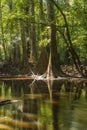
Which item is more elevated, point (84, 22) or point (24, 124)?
point (84, 22)

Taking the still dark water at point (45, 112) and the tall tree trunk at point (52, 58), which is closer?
the still dark water at point (45, 112)

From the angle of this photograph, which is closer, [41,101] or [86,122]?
[86,122]

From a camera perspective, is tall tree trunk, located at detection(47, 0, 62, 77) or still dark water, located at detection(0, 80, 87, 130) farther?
tall tree trunk, located at detection(47, 0, 62, 77)

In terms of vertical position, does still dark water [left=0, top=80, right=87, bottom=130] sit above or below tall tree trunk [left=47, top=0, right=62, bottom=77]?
below

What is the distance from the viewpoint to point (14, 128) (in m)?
7.39

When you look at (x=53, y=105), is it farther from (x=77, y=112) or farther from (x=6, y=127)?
(x=6, y=127)

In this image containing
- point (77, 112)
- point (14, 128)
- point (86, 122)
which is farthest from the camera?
point (77, 112)

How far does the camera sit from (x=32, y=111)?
30.9 ft

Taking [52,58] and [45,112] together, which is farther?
[52,58]

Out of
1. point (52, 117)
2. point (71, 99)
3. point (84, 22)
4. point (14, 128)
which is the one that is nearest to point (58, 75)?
point (84, 22)

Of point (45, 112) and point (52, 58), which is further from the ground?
point (52, 58)

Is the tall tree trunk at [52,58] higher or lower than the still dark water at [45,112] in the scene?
higher

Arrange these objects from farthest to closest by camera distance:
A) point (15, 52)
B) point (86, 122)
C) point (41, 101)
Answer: point (15, 52)
point (41, 101)
point (86, 122)

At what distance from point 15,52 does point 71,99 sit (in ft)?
67.0
